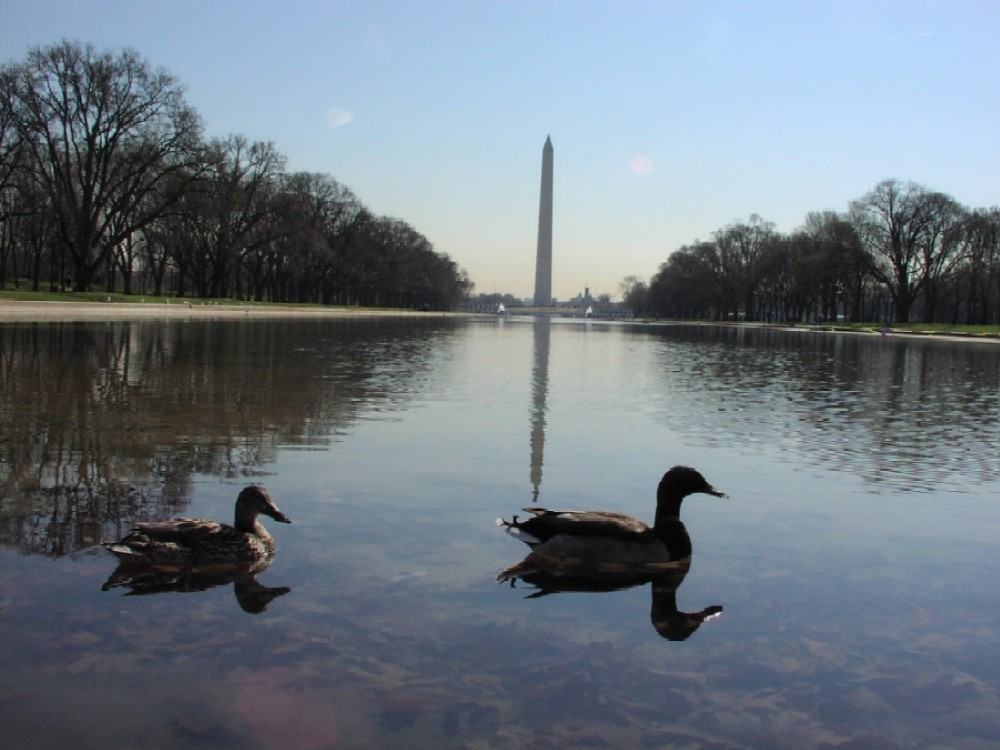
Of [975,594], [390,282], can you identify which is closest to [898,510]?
[975,594]

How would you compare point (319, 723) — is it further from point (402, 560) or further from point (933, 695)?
point (933, 695)

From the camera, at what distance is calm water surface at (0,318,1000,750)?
4273mm

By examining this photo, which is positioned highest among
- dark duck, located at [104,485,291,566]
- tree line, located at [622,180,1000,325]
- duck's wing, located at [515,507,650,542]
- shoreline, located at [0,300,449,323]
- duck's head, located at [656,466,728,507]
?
tree line, located at [622,180,1000,325]

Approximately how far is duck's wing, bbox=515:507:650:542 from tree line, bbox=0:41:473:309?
4899 cm

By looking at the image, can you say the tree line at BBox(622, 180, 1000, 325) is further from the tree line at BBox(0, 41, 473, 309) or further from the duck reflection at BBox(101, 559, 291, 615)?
the duck reflection at BBox(101, 559, 291, 615)

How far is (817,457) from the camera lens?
1160 centimetres

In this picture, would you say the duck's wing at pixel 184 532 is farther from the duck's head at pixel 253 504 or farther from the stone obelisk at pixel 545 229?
the stone obelisk at pixel 545 229

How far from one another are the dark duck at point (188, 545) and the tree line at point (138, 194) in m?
48.2

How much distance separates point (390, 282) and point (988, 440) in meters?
118

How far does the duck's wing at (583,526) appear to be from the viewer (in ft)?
21.4

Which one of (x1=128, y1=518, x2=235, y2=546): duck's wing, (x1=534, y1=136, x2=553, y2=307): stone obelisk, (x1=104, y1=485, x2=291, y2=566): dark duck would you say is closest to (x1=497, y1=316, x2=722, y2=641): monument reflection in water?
(x1=104, y1=485, x2=291, y2=566): dark duck

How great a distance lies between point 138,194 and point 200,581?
53.5 meters

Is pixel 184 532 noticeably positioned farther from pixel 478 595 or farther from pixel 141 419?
pixel 141 419

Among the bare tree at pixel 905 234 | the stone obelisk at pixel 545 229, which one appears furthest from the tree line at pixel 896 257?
the stone obelisk at pixel 545 229
